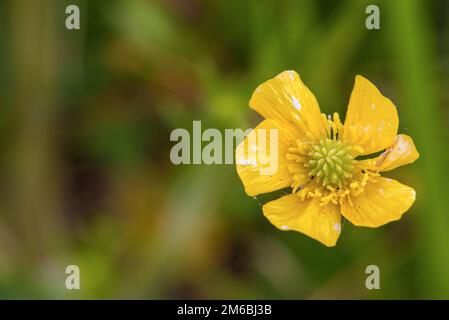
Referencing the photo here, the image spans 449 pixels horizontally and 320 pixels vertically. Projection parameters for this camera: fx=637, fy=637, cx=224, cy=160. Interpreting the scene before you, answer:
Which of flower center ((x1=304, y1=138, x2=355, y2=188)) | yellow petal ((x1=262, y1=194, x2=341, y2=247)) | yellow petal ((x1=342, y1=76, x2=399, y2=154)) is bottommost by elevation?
yellow petal ((x1=262, y1=194, x2=341, y2=247))

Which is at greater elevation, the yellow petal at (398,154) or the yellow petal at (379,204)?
the yellow petal at (398,154)

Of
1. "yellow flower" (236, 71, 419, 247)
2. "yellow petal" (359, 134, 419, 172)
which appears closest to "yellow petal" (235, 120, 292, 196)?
"yellow flower" (236, 71, 419, 247)

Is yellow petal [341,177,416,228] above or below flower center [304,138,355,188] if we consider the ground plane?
below

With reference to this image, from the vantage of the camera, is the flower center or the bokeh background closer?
the flower center

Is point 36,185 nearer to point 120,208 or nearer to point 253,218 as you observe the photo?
point 120,208

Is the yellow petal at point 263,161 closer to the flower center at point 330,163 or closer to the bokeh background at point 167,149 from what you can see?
the flower center at point 330,163

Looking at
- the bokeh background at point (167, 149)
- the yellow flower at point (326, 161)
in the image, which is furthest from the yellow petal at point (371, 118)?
the bokeh background at point (167, 149)

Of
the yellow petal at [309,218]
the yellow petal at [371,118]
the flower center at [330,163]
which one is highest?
the yellow petal at [371,118]

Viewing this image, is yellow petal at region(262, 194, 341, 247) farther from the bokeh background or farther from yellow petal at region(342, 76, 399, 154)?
the bokeh background

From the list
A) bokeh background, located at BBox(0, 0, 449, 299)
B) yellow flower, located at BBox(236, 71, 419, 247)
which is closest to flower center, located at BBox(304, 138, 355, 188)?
yellow flower, located at BBox(236, 71, 419, 247)
